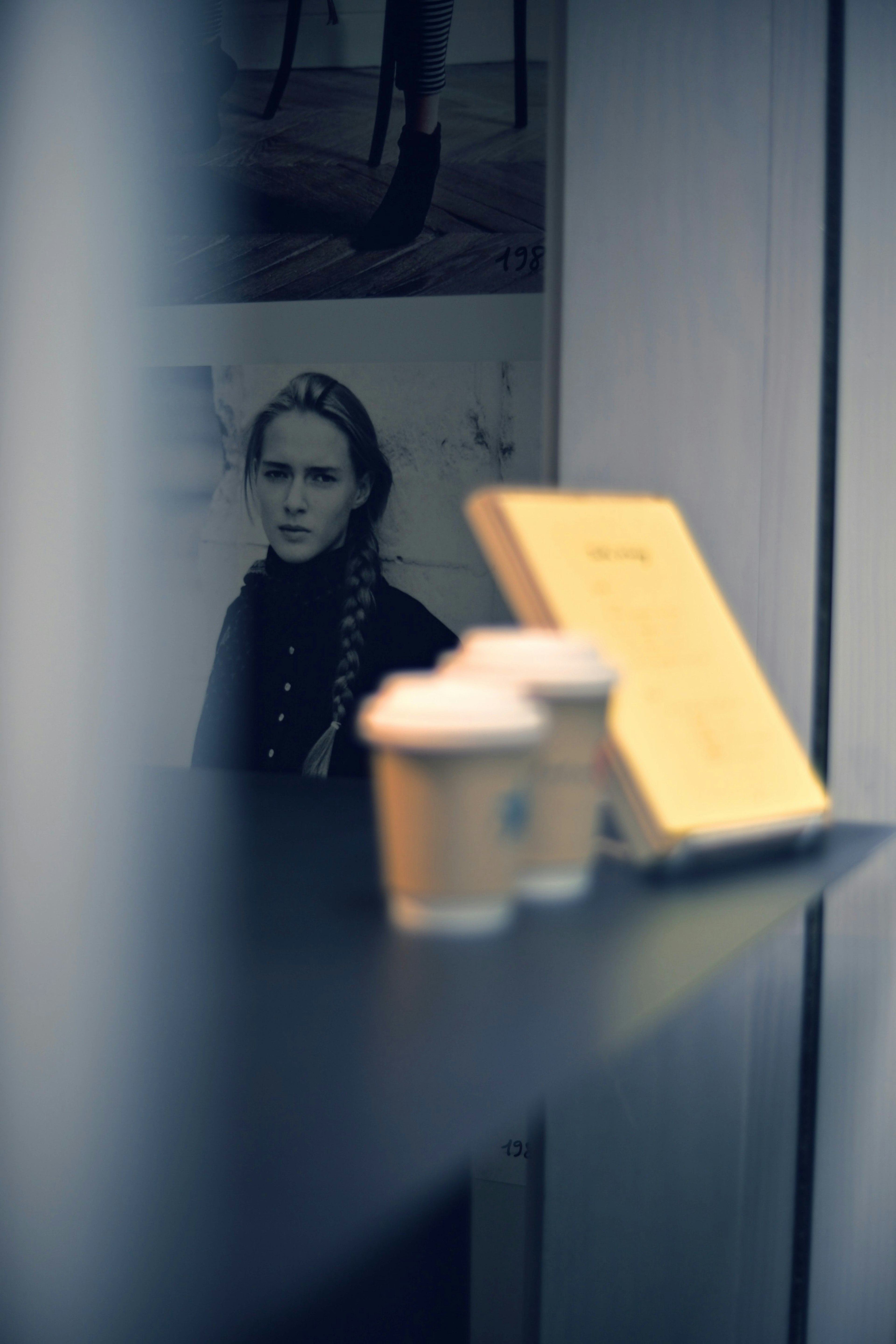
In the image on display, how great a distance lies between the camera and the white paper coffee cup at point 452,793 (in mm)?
499

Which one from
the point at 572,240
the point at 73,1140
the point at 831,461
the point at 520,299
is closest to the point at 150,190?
the point at 520,299

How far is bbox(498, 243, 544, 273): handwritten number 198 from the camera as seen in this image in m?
2.05

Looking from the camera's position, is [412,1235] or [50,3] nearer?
[412,1235]

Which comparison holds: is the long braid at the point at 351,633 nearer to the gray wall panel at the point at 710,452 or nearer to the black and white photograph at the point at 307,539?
the black and white photograph at the point at 307,539

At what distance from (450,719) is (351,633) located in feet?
5.50

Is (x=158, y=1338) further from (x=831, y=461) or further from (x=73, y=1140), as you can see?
(x=831, y=461)

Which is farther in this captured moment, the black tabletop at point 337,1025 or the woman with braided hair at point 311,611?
the woman with braided hair at point 311,611

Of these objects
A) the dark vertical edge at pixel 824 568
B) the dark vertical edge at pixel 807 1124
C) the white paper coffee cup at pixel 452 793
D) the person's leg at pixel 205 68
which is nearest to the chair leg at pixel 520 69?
the person's leg at pixel 205 68

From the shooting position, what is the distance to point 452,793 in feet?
1.66

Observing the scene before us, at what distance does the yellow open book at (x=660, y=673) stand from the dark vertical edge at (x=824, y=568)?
0.30m

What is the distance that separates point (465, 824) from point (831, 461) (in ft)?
2.11

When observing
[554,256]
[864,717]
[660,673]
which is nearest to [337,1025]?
[660,673]

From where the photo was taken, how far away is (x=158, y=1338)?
255mm

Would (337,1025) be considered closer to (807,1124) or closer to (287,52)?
(807,1124)
